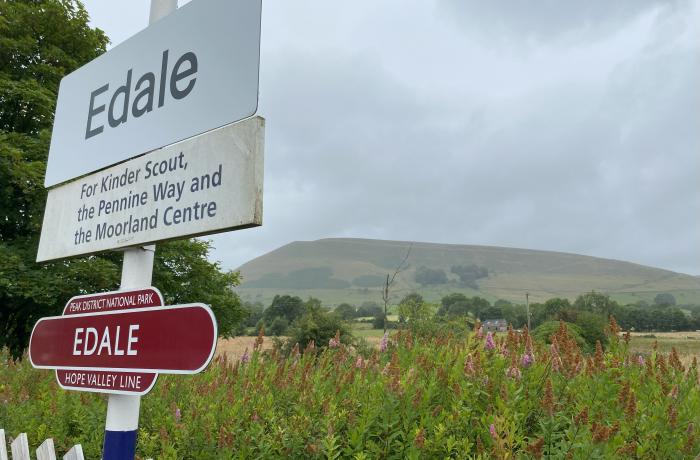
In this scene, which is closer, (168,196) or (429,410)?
(168,196)

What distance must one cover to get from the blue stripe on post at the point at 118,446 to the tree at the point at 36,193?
1335 cm

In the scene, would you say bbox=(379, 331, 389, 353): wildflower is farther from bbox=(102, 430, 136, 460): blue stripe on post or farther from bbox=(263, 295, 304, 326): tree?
bbox=(263, 295, 304, 326): tree

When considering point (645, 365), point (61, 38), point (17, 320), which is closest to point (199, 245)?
point (17, 320)

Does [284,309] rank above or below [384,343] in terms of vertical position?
above

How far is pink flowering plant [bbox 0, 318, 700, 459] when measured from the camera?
2.61 m

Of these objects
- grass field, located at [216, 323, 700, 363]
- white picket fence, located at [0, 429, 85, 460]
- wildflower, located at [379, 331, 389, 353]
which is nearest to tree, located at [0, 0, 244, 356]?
grass field, located at [216, 323, 700, 363]

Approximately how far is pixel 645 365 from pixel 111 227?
3670 millimetres

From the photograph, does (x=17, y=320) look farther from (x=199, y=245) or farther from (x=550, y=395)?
(x=550, y=395)

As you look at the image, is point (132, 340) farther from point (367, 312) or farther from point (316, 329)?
point (367, 312)

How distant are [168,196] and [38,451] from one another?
6.47 feet

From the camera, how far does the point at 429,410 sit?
2969mm

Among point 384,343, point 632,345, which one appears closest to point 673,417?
point 632,345

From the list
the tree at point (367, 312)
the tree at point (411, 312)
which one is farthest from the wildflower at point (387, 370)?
the tree at point (367, 312)

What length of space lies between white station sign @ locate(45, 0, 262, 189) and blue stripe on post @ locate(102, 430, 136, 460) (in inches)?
39.4
